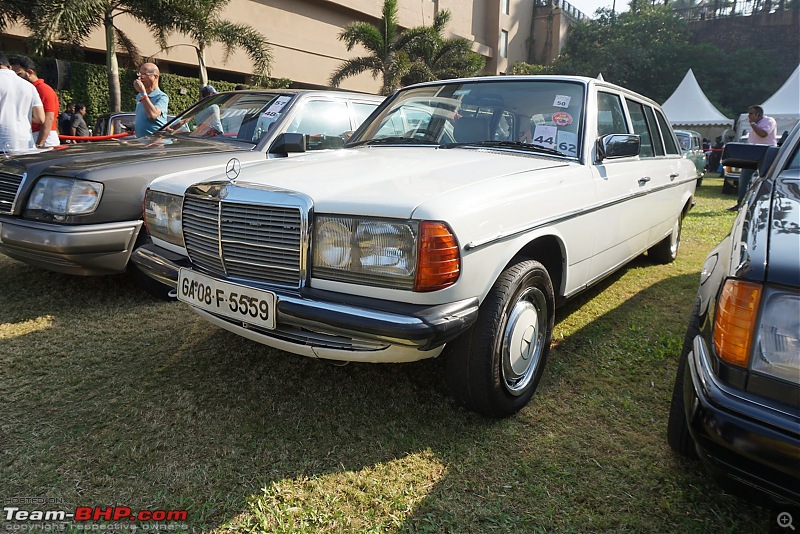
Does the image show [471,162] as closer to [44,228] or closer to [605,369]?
[605,369]

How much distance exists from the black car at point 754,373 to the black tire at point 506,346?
30.1 inches

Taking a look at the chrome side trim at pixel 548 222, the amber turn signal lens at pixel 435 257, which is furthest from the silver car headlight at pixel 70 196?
the chrome side trim at pixel 548 222

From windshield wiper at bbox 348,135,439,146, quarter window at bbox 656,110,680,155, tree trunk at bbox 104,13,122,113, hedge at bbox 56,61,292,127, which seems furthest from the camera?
hedge at bbox 56,61,292,127

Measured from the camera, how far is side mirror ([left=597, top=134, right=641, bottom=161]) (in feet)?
9.81

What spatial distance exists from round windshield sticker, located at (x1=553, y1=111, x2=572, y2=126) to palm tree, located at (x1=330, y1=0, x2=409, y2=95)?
16073 mm

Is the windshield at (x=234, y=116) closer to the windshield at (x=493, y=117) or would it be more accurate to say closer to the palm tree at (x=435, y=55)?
the windshield at (x=493, y=117)

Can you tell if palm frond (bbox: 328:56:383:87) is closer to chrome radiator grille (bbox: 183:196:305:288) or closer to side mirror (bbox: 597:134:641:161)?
side mirror (bbox: 597:134:641:161)

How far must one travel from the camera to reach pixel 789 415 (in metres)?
1.38

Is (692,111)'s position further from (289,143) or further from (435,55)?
(289,143)

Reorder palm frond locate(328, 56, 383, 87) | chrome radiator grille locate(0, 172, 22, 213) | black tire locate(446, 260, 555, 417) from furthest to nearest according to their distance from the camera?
palm frond locate(328, 56, 383, 87) → chrome radiator grille locate(0, 172, 22, 213) → black tire locate(446, 260, 555, 417)

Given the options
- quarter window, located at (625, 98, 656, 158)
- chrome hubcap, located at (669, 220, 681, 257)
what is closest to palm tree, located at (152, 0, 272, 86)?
quarter window, located at (625, 98, 656, 158)

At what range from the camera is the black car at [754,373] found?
4.58 feet

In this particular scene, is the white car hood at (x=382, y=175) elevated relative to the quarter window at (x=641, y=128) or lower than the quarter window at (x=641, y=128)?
lower

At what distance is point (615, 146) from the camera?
299 cm
